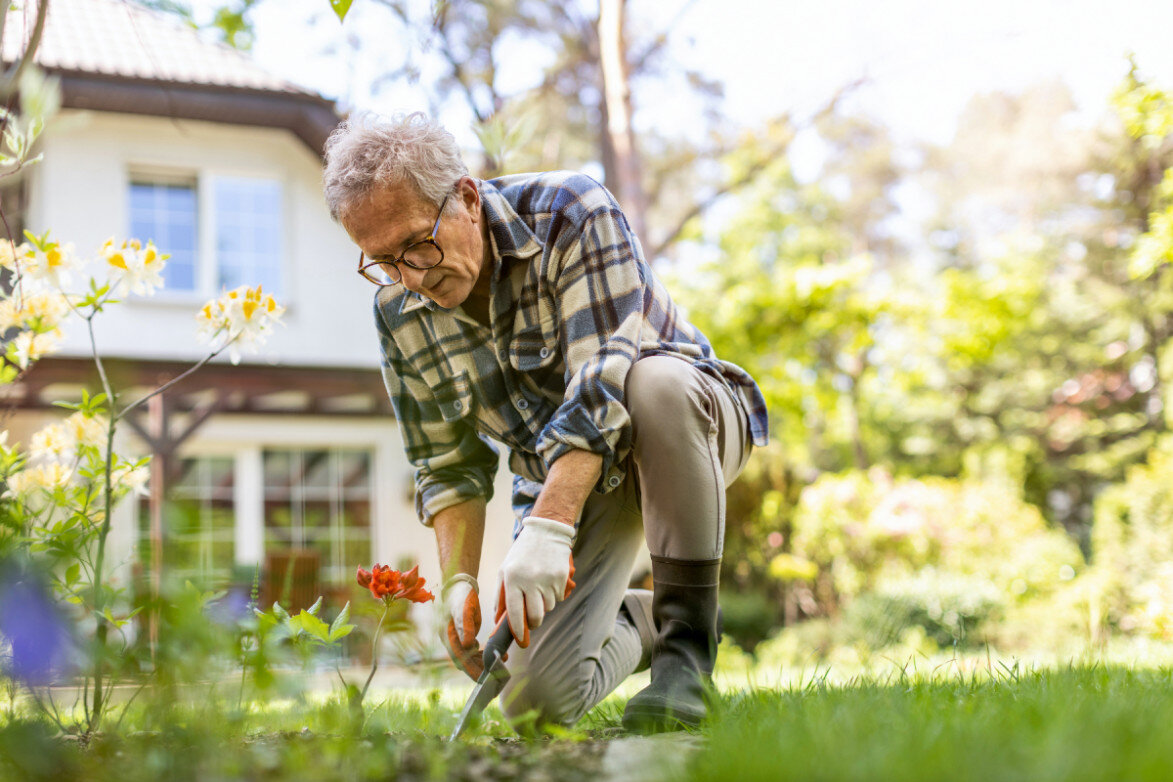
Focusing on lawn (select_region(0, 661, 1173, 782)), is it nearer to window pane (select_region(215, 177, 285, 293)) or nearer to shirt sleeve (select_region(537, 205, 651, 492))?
shirt sleeve (select_region(537, 205, 651, 492))

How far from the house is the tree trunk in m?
2.50

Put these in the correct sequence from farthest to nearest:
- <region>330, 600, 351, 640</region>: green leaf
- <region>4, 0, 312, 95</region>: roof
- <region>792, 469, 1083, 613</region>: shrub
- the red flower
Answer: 1. <region>792, 469, 1083, 613</region>: shrub
2. <region>4, 0, 312, 95</region>: roof
3. the red flower
4. <region>330, 600, 351, 640</region>: green leaf

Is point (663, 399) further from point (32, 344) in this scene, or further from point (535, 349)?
point (32, 344)

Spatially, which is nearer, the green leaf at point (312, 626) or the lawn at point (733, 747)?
the lawn at point (733, 747)

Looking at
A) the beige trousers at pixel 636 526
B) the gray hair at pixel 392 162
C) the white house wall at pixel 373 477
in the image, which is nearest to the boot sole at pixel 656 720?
the beige trousers at pixel 636 526

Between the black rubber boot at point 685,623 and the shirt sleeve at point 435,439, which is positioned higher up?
the shirt sleeve at point 435,439

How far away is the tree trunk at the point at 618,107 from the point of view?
8117 millimetres

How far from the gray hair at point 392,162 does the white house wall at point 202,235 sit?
6.54 meters

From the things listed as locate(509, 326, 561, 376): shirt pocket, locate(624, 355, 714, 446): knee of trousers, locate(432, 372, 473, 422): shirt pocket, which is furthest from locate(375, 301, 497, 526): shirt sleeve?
locate(624, 355, 714, 446): knee of trousers

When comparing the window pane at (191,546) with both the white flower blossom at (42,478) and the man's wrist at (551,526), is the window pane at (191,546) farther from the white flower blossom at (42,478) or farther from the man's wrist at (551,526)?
the white flower blossom at (42,478)

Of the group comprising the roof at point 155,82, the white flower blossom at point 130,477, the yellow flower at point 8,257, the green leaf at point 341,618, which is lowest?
the green leaf at point 341,618

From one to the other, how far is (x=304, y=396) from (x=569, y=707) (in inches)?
296

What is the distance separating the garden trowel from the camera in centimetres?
160

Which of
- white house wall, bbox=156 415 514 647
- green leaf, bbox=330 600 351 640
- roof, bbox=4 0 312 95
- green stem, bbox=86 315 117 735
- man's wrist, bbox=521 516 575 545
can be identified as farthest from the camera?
white house wall, bbox=156 415 514 647
